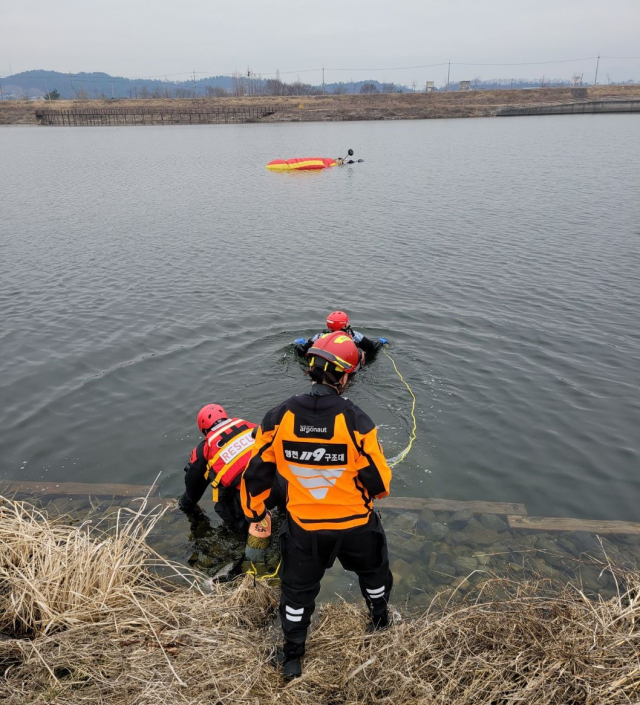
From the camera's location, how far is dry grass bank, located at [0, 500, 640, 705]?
346 centimetres

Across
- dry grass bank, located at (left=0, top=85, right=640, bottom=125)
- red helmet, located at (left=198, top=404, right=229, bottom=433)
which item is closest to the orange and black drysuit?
red helmet, located at (left=198, top=404, right=229, bottom=433)

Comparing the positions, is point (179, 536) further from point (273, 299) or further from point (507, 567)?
point (273, 299)

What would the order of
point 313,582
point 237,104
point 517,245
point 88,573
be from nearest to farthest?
point 313,582 < point 88,573 < point 517,245 < point 237,104

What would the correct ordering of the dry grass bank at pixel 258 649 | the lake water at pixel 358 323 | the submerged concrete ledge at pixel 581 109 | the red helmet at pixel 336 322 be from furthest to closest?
1. the submerged concrete ledge at pixel 581 109
2. the red helmet at pixel 336 322
3. the lake water at pixel 358 323
4. the dry grass bank at pixel 258 649

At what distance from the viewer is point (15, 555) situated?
15.8 ft

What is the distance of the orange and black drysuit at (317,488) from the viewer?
12.1ft

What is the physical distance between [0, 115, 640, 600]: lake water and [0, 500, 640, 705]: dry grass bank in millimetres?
2935

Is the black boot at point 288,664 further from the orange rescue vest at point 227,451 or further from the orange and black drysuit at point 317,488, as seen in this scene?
the orange rescue vest at point 227,451

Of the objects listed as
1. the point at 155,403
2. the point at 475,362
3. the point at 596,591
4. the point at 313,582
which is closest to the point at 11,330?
the point at 155,403

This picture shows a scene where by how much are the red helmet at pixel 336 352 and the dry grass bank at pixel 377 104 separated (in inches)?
4315

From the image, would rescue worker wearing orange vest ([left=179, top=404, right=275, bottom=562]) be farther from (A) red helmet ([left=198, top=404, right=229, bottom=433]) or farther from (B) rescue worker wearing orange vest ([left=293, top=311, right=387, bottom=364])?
(B) rescue worker wearing orange vest ([left=293, top=311, right=387, bottom=364])

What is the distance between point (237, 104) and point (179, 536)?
124 m

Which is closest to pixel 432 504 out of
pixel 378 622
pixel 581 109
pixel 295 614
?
pixel 378 622

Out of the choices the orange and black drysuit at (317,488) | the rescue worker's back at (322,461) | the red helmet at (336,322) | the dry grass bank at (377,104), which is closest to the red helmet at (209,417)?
the orange and black drysuit at (317,488)
